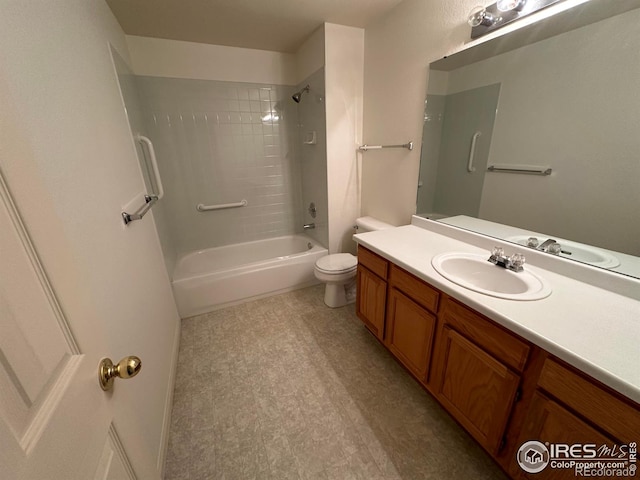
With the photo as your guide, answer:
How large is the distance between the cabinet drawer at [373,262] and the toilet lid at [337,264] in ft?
1.38

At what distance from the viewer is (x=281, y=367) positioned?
1.72 metres

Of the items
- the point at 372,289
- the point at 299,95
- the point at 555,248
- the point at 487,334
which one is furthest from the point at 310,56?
the point at 487,334

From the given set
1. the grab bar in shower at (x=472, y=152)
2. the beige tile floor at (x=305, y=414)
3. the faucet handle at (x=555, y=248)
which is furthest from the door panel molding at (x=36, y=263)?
the grab bar in shower at (x=472, y=152)

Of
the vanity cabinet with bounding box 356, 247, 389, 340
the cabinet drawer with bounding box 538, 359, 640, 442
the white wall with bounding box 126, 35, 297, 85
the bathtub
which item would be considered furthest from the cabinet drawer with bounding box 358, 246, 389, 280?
the white wall with bounding box 126, 35, 297, 85

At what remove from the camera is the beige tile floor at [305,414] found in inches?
46.7

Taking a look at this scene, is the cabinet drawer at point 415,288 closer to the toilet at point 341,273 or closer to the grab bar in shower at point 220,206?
the toilet at point 341,273

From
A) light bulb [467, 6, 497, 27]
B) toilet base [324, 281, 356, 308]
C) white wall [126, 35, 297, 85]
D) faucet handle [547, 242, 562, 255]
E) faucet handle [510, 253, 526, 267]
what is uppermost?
white wall [126, 35, 297, 85]

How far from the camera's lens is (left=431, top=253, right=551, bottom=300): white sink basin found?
104cm

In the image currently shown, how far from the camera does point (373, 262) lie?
163cm

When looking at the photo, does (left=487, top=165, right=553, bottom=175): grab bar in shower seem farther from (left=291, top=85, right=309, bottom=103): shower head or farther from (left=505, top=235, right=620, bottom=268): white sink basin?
(left=291, top=85, right=309, bottom=103): shower head

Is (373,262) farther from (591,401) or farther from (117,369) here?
(117,369)

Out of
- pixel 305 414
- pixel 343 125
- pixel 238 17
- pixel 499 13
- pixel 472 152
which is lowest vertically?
pixel 305 414

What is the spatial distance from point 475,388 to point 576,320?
0.46m

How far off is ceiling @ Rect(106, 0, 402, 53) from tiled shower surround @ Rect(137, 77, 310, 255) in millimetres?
403
